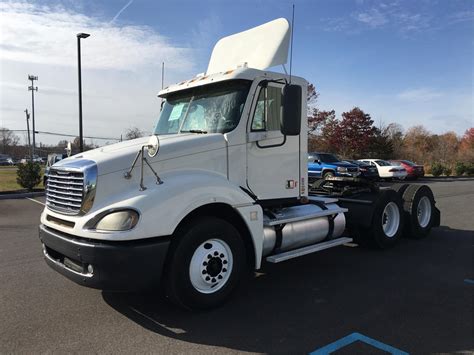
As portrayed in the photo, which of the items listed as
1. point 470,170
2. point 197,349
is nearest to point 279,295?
point 197,349

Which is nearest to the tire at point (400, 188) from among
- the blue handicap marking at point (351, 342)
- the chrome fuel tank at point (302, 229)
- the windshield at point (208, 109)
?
the chrome fuel tank at point (302, 229)

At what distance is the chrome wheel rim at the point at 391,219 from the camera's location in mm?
7426

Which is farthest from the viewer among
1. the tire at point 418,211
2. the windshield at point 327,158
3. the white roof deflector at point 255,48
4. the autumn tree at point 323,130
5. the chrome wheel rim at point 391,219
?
the autumn tree at point 323,130

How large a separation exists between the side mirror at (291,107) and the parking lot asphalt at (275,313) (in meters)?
2.10

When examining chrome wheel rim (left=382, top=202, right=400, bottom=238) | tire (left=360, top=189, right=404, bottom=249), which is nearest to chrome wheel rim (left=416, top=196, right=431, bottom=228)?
tire (left=360, top=189, right=404, bottom=249)

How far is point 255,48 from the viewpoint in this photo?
562cm

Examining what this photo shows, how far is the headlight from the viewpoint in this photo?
12.2ft

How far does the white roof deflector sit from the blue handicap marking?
3.50 metres

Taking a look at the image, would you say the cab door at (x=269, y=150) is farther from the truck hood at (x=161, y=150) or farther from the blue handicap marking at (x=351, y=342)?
the blue handicap marking at (x=351, y=342)

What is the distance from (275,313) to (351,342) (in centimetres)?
93

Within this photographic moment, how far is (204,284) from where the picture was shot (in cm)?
425

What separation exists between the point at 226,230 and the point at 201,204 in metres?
0.47

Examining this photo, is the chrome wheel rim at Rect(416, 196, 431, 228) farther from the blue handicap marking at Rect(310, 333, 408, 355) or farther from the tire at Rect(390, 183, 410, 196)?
the blue handicap marking at Rect(310, 333, 408, 355)

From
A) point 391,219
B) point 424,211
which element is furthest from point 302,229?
point 424,211
